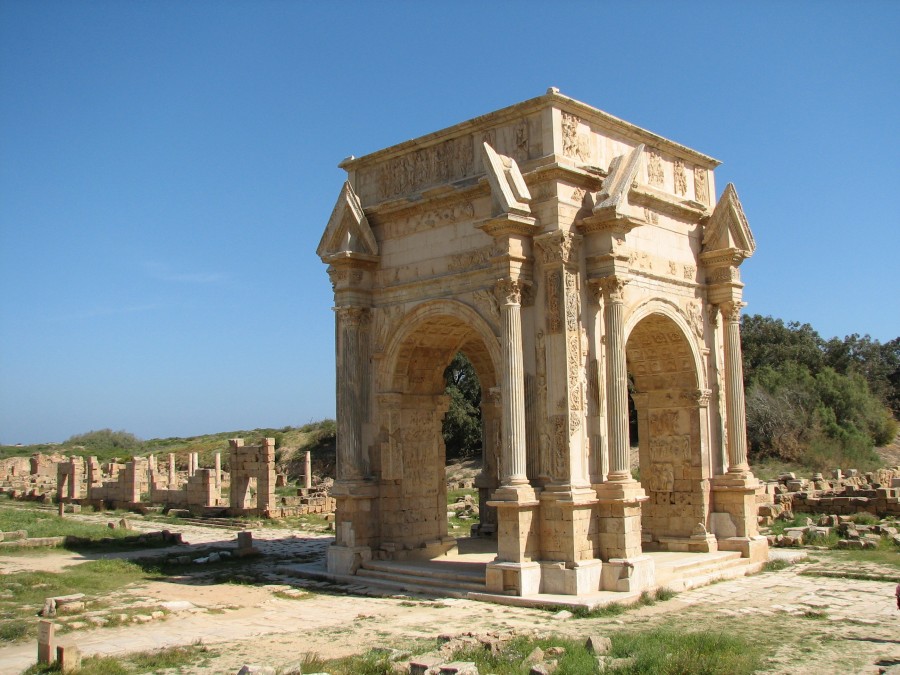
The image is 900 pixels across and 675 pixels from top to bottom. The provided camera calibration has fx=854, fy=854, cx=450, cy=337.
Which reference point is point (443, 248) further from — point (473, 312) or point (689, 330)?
point (689, 330)

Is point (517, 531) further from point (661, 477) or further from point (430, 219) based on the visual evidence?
point (430, 219)

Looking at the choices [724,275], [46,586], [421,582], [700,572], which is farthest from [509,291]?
[46,586]

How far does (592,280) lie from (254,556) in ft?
32.0

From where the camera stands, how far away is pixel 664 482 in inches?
623

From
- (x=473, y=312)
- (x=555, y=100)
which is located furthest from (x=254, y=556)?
(x=555, y=100)

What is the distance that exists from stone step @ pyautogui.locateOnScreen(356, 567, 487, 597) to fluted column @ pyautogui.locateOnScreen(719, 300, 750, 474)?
5698mm

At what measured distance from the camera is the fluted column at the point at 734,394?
1572 cm

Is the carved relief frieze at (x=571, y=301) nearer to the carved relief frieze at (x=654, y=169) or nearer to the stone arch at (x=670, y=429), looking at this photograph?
the stone arch at (x=670, y=429)

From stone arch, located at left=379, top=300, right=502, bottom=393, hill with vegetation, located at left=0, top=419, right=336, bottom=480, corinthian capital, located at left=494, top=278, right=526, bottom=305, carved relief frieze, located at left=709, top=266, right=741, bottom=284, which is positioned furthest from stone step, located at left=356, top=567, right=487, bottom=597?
hill with vegetation, located at left=0, top=419, right=336, bottom=480

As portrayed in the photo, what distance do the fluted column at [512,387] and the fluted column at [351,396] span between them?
3.45 m

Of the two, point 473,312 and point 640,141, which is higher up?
point 640,141

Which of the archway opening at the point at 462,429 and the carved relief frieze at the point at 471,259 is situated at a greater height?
the carved relief frieze at the point at 471,259

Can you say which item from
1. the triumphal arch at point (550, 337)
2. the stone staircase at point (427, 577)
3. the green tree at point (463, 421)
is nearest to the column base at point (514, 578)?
the triumphal arch at point (550, 337)

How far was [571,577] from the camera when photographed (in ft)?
40.0
